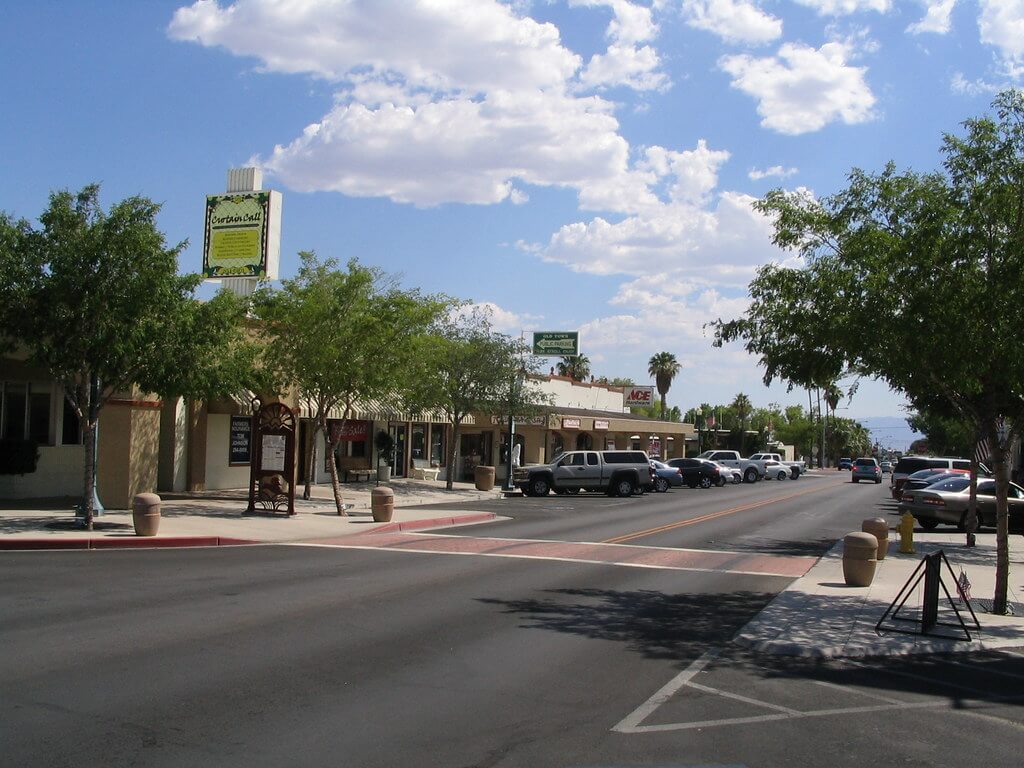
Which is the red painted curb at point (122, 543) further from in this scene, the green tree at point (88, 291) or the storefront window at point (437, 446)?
the storefront window at point (437, 446)

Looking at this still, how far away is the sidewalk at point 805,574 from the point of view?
10.5m

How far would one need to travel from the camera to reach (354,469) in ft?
119

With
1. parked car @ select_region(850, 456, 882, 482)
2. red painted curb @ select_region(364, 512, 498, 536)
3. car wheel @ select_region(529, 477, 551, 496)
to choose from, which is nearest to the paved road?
red painted curb @ select_region(364, 512, 498, 536)

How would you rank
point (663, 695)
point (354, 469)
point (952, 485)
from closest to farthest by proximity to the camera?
point (663, 695)
point (952, 485)
point (354, 469)

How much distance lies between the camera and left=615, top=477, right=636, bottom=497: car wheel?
38438 mm

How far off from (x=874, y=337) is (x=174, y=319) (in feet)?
43.3

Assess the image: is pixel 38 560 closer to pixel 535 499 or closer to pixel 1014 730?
pixel 1014 730

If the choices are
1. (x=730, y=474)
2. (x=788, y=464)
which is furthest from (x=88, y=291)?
(x=788, y=464)

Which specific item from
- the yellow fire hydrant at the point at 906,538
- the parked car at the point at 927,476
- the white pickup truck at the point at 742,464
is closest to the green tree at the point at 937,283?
the yellow fire hydrant at the point at 906,538

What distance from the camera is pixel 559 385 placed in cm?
5928

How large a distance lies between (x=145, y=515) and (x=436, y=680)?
11.4 meters

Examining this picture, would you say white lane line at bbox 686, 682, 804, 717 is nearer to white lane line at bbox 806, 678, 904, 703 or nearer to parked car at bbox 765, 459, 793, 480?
white lane line at bbox 806, 678, 904, 703

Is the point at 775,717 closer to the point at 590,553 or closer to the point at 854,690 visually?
the point at 854,690

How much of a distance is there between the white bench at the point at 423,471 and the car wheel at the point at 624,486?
8089 millimetres
